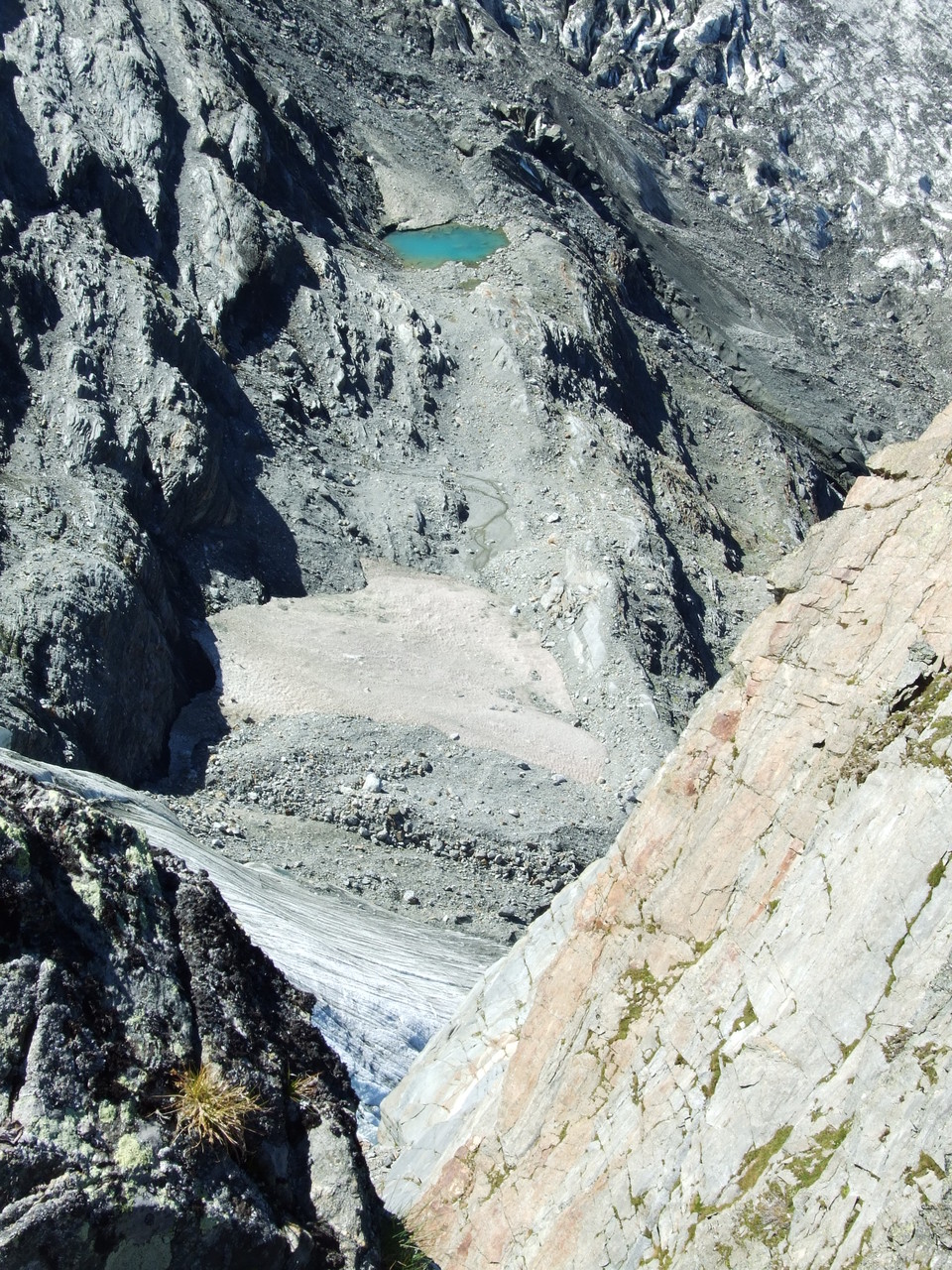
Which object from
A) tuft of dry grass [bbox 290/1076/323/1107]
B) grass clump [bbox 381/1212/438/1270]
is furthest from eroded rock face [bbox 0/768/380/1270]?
grass clump [bbox 381/1212/438/1270]

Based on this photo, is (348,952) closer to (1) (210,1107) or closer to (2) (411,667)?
(1) (210,1107)

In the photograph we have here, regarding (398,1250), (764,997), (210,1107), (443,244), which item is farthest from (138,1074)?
(443,244)

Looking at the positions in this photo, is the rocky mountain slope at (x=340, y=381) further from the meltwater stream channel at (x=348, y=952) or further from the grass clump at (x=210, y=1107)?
the grass clump at (x=210, y=1107)

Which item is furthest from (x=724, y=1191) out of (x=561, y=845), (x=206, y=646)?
(x=206, y=646)

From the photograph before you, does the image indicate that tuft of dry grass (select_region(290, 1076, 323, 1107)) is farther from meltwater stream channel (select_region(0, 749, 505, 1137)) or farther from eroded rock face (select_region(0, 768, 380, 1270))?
meltwater stream channel (select_region(0, 749, 505, 1137))

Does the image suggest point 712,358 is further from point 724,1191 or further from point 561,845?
point 724,1191

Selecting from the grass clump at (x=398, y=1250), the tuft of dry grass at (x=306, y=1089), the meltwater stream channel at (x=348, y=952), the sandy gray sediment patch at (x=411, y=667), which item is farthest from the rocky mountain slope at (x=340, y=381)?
the tuft of dry grass at (x=306, y=1089)

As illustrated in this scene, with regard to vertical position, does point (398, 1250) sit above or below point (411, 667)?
above
